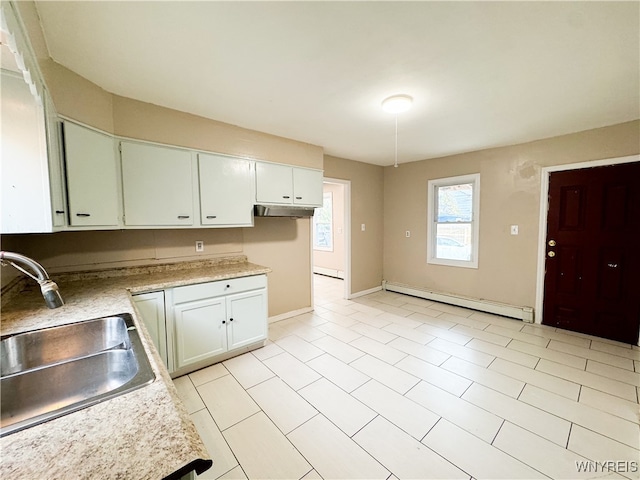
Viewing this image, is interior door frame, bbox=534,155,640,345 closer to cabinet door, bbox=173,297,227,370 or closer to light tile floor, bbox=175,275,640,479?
light tile floor, bbox=175,275,640,479

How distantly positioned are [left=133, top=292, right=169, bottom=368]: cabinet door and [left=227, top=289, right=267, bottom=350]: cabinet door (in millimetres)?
561

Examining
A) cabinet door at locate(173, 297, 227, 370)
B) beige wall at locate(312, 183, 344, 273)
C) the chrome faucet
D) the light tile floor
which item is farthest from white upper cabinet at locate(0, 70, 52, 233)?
beige wall at locate(312, 183, 344, 273)

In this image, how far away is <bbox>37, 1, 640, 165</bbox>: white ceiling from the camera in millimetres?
1351

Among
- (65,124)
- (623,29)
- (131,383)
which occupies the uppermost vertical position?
(623,29)

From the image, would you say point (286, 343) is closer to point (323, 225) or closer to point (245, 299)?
point (245, 299)

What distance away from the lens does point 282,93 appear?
2162mm

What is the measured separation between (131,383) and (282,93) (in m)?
2.16

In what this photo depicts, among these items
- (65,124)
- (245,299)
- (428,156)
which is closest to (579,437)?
(245,299)

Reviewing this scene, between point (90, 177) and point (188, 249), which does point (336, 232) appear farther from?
point (90, 177)

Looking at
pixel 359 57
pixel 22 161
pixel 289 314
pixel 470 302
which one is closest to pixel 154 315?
pixel 22 161

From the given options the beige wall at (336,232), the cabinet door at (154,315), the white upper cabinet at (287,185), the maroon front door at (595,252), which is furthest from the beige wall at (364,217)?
the cabinet door at (154,315)

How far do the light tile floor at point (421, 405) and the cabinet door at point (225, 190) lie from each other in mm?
1472

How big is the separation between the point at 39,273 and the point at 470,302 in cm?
467

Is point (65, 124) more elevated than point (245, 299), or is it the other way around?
point (65, 124)
